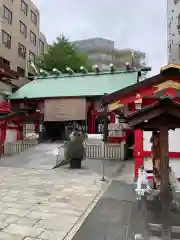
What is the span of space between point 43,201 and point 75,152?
18.2 ft

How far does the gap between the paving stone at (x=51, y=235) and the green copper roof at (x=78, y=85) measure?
14460 millimetres

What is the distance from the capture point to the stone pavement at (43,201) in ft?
16.3

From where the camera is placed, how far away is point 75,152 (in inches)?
488

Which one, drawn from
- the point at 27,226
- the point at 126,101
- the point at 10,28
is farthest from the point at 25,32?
the point at 27,226

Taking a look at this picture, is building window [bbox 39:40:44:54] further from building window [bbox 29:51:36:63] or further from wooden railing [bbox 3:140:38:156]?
wooden railing [bbox 3:140:38:156]

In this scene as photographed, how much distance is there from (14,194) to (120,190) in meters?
3.41

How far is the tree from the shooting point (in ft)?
95.9

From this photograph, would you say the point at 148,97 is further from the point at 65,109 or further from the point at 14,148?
the point at 14,148

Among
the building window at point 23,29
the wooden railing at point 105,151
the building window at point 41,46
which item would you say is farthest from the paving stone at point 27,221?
the building window at point 41,46

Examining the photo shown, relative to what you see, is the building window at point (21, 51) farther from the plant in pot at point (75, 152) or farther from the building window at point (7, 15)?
the plant in pot at point (75, 152)

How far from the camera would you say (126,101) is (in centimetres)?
958

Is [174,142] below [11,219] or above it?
above

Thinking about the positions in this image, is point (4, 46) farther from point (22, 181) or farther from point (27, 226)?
point (27, 226)

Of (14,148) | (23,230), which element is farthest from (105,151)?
(23,230)
